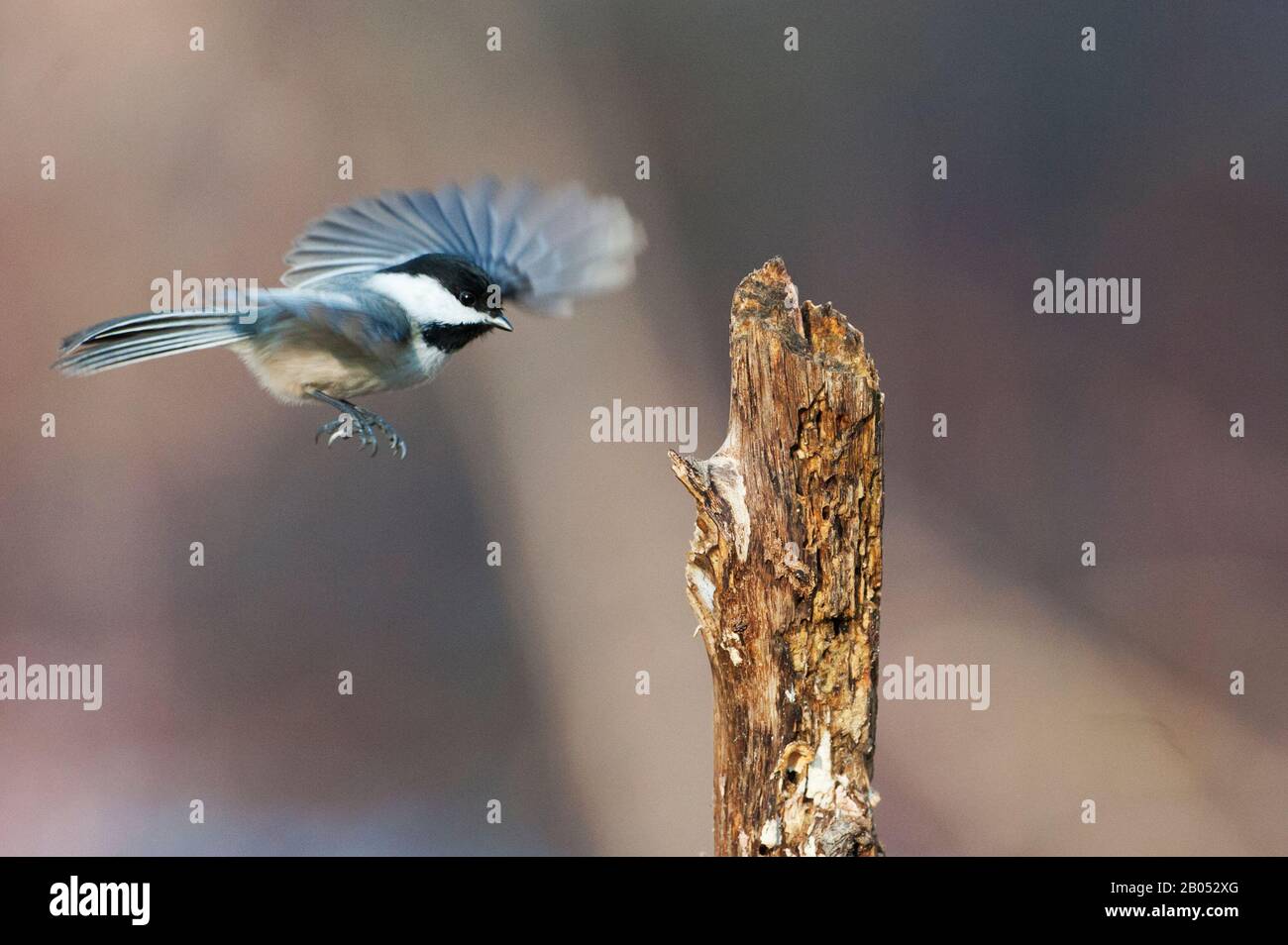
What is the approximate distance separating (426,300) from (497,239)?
1.31ft

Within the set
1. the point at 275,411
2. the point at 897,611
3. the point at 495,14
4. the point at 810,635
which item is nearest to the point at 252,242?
the point at 275,411

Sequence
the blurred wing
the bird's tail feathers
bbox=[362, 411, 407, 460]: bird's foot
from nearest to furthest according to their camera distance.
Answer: the bird's tail feathers
bbox=[362, 411, 407, 460]: bird's foot
the blurred wing

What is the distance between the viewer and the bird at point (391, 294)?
1674mm

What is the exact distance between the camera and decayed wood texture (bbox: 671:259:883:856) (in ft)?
4.89

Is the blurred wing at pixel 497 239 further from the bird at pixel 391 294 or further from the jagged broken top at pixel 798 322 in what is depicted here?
the jagged broken top at pixel 798 322

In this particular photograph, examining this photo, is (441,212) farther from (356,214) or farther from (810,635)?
(810,635)

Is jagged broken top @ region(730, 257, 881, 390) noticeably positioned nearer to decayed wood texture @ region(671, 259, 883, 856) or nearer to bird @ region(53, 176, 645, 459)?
decayed wood texture @ region(671, 259, 883, 856)

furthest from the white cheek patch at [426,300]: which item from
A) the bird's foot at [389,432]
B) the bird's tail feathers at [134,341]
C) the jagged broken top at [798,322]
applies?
the jagged broken top at [798,322]

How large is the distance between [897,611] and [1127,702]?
708 mm

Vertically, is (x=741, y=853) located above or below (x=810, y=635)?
below

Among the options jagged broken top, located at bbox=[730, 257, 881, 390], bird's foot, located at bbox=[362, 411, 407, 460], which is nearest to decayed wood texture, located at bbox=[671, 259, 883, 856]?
jagged broken top, located at bbox=[730, 257, 881, 390]

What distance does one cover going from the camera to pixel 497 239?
2264 mm

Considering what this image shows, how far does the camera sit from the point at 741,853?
1526 mm

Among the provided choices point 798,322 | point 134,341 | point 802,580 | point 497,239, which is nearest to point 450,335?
point 497,239
